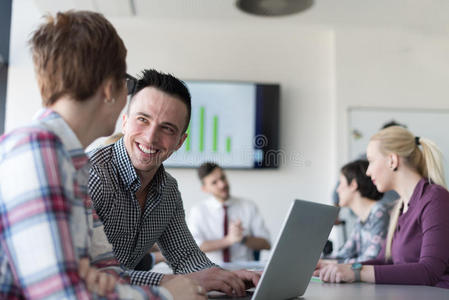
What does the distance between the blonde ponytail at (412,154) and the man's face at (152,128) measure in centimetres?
111

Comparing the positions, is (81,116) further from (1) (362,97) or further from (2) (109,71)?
(1) (362,97)

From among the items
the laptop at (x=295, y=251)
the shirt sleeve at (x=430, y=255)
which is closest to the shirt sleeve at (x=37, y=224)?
the laptop at (x=295, y=251)

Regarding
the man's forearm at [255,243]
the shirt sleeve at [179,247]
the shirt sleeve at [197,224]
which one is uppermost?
the shirt sleeve at [179,247]

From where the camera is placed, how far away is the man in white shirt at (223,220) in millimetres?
3994

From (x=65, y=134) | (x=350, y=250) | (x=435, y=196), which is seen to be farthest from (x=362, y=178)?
(x=65, y=134)

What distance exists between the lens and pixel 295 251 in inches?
47.3

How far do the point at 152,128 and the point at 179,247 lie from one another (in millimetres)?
448

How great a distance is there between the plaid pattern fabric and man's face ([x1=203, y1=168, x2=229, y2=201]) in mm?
2398

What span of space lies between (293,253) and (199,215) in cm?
308

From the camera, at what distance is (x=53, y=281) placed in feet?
2.50

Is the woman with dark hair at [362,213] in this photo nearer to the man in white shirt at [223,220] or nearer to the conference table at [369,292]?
the man in white shirt at [223,220]

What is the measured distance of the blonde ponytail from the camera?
7.20 ft

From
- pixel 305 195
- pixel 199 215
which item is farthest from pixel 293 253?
pixel 305 195

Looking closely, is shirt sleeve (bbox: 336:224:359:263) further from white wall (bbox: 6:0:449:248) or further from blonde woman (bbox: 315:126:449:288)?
white wall (bbox: 6:0:449:248)
